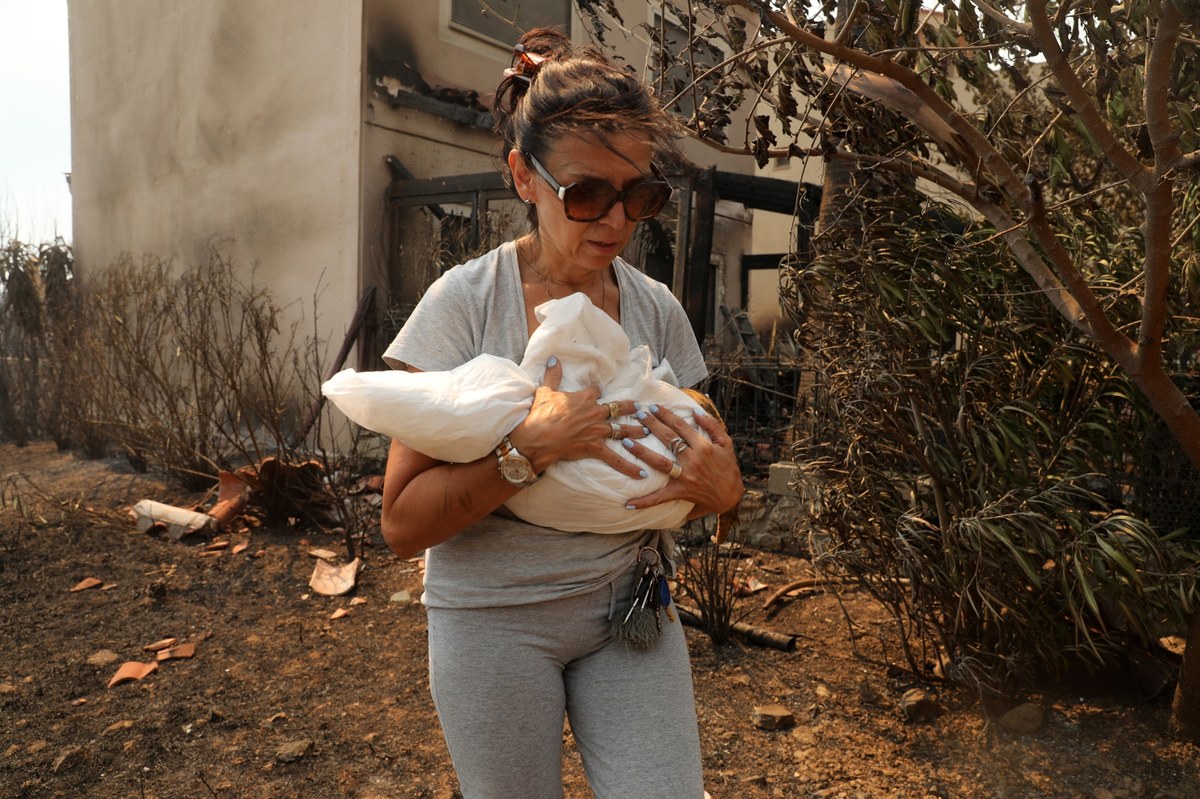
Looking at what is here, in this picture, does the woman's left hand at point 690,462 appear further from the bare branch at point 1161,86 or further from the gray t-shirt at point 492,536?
the bare branch at point 1161,86

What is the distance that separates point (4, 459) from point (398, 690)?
8.22 m

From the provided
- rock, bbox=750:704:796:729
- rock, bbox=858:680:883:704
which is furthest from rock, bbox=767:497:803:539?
rock, bbox=750:704:796:729

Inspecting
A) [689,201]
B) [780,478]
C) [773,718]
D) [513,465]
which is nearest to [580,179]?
[513,465]

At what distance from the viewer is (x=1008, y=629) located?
3.14 meters

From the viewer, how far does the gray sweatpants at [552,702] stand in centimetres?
149

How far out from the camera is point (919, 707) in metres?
3.35

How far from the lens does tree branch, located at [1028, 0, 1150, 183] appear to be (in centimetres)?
209

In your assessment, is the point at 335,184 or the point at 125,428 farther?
the point at 335,184

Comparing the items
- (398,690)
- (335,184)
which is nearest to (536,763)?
(398,690)

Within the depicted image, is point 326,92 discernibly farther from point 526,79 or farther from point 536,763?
point 536,763

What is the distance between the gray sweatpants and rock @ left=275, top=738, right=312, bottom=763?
2.04 metres

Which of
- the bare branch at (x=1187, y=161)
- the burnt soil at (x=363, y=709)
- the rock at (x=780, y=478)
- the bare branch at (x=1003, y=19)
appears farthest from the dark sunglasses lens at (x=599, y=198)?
the rock at (x=780, y=478)

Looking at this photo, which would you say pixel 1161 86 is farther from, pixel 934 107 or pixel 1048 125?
pixel 1048 125

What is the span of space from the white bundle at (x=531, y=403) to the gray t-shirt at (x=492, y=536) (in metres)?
0.04
